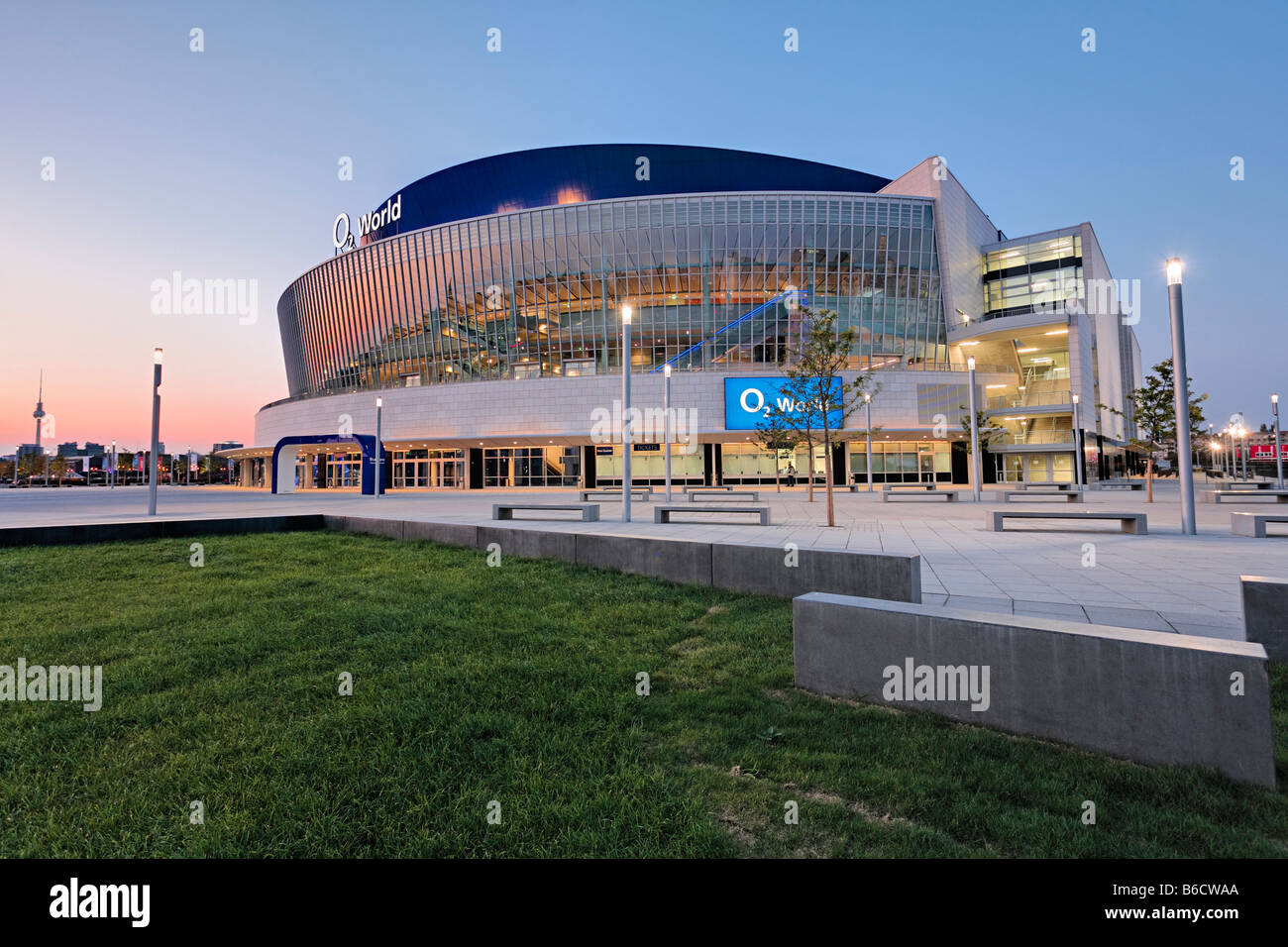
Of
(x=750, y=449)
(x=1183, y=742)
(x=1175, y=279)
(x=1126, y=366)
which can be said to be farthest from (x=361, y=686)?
(x=1126, y=366)

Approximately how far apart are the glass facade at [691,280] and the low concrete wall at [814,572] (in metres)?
38.5

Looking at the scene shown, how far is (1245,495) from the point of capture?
731 inches

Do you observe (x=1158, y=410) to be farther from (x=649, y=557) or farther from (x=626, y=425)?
(x=649, y=557)

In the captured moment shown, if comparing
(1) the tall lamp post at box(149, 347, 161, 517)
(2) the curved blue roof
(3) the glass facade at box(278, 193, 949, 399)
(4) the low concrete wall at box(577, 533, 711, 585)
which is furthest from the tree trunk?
(2) the curved blue roof

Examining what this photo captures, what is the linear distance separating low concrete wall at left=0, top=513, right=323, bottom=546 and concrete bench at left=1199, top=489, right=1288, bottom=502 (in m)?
26.6

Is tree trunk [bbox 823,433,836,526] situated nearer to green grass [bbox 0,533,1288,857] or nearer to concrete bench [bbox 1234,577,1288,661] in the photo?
green grass [bbox 0,533,1288,857]

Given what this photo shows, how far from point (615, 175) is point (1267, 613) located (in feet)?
211

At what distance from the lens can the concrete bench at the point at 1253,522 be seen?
11023 millimetres

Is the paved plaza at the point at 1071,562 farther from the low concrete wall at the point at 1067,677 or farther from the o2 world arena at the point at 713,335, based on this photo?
the o2 world arena at the point at 713,335

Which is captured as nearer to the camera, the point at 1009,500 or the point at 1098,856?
the point at 1098,856

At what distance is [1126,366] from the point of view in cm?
7500

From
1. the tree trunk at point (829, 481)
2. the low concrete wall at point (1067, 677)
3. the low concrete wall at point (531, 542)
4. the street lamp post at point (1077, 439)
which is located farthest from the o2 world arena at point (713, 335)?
the low concrete wall at point (1067, 677)
